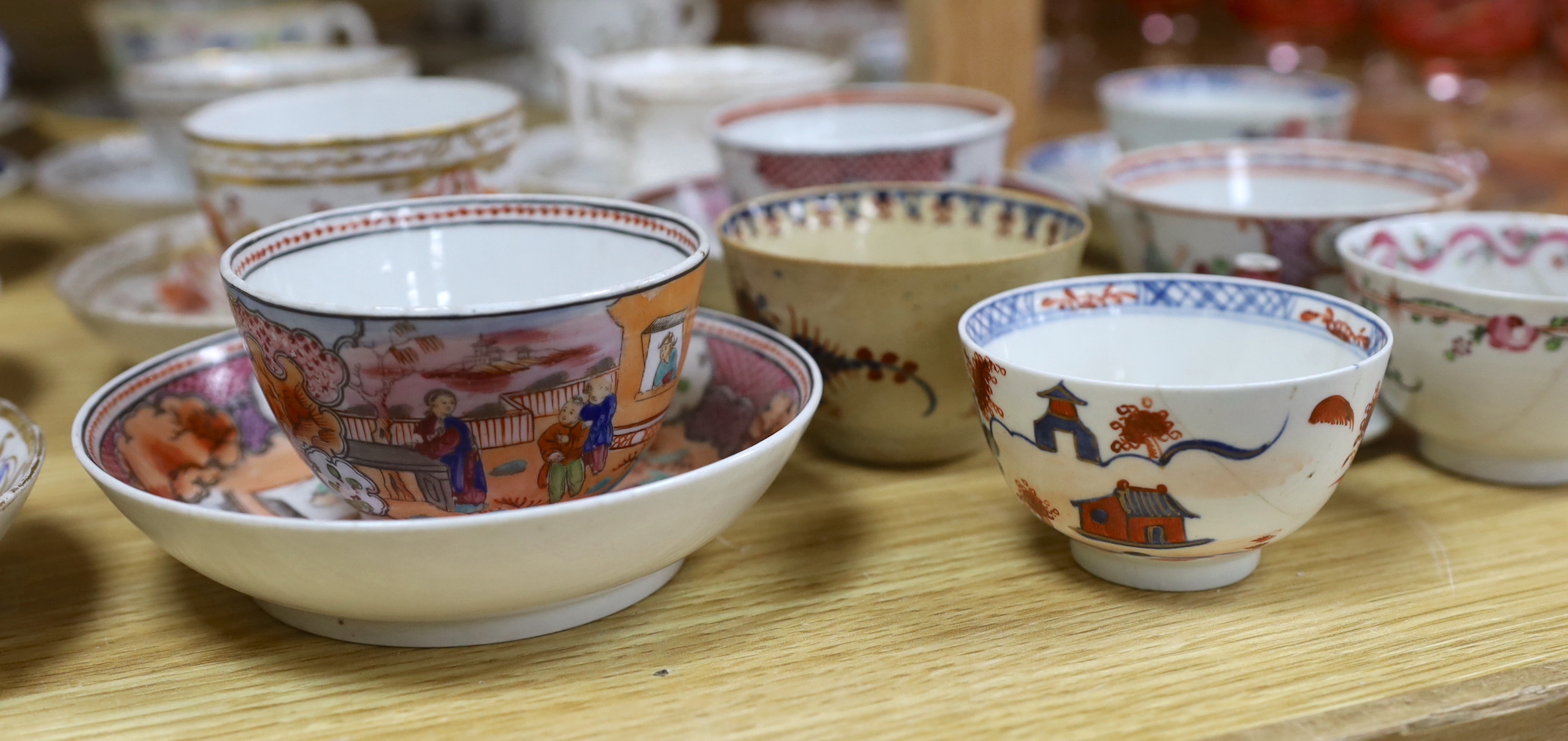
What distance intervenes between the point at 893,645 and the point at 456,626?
158 mm

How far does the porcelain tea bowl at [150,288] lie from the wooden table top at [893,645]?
11 cm

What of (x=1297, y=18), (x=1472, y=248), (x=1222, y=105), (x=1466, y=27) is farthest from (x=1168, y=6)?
(x=1472, y=248)

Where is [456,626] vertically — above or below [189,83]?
below

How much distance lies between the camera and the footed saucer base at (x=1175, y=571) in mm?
491

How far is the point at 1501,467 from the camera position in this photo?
58cm

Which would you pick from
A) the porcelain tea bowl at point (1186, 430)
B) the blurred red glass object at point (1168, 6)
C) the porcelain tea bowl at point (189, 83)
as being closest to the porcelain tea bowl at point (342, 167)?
the porcelain tea bowl at point (189, 83)

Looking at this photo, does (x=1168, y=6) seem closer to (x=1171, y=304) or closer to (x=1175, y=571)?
(x=1171, y=304)

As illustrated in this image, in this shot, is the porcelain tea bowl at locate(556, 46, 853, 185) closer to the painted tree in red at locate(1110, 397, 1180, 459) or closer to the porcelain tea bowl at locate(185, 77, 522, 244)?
the porcelain tea bowl at locate(185, 77, 522, 244)

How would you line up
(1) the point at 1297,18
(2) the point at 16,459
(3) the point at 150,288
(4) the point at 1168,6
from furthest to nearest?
(4) the point at 1168,6
(1) the point at 1297,18
(3) the point at 150,288
(2) the point at 16,459

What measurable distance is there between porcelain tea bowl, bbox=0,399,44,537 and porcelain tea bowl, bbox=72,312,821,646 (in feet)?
0.07

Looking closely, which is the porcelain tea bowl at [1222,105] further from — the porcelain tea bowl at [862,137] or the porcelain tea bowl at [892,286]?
the porcelain tea bowl at [892,286]

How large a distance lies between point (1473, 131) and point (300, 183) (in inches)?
35.9

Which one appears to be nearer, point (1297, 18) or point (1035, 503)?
point (1035, 503)

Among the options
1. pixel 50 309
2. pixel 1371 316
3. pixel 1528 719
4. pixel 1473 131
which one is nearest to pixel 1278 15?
pixel 1473 131
